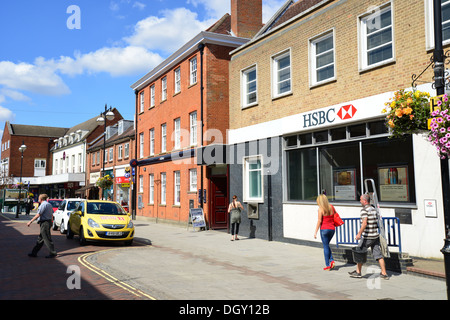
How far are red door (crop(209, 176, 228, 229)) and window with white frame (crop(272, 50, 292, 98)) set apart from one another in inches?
251

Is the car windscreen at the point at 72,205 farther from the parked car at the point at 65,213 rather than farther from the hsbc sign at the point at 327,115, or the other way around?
the hsbc sign at the point at 327,115

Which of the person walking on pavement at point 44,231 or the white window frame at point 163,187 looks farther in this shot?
the white window frame at point 163,187

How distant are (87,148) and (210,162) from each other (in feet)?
105

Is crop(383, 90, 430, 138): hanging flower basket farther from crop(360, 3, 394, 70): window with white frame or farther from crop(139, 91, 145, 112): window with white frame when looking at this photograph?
crop(139, 91, 145, 112): window with white frame

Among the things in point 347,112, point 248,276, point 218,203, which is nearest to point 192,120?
Result: point 218,203

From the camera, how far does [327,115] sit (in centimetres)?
1315

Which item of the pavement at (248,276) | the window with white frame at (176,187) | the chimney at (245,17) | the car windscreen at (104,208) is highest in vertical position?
the chimney at (245,17)

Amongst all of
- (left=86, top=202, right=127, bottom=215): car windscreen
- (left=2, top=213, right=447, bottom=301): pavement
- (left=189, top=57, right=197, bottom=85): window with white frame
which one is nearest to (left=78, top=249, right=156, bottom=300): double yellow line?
(left=2, top=213, right=447, bottom=301): pavement

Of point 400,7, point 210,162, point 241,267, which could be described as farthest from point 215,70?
point 241,267

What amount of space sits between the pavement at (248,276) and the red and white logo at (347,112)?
4.21 metres

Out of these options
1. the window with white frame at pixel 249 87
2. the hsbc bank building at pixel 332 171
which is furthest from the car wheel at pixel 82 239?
the window with white frame at pixel 249 87

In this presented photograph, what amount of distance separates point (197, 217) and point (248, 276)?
1115 centimetres

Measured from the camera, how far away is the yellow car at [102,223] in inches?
535

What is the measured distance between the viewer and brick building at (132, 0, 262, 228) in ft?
68.2
